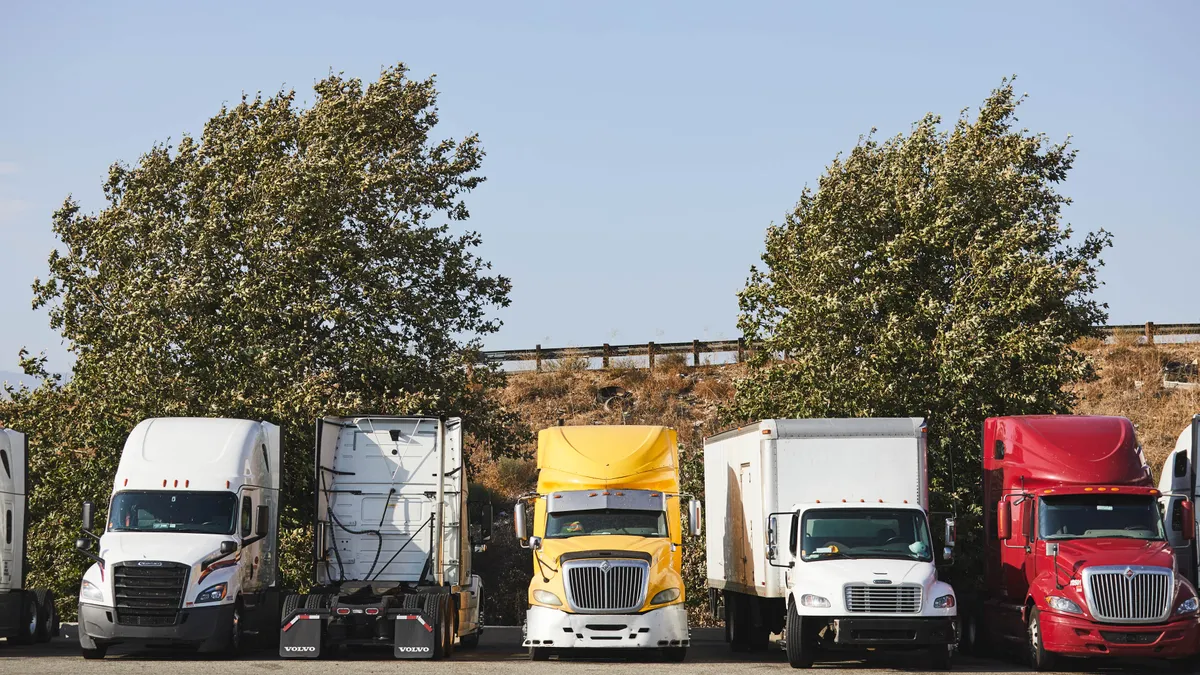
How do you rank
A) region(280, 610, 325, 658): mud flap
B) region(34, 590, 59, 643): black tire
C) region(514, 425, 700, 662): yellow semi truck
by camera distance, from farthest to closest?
region(34, 590, 59, 643): black tire
region(280, 610, 325, 658): mud flap
region(514, 425, 700, 662): yellow semi truck

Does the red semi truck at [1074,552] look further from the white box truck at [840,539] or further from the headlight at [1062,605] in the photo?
the white box truck at [840,539]

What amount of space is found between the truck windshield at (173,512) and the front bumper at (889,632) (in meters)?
10.0

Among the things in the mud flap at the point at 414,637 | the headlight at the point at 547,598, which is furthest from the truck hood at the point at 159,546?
the headlight at the point at 547,598

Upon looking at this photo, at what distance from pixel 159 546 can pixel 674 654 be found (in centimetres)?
829

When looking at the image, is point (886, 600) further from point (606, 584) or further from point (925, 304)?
point (925, 304)

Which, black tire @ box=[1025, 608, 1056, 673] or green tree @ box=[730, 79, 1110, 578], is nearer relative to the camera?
black tire @ box=[1025, 608, 1056, 673]

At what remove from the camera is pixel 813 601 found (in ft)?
67.9

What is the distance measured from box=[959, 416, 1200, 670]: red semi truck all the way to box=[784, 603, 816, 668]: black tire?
347 cm

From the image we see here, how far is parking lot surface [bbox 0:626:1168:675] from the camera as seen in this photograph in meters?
20.1

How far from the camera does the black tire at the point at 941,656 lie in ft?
68.1

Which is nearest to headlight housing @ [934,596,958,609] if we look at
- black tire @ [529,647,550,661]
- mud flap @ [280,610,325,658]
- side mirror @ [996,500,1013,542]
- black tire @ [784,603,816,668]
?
black tire @ [784,603,816,668]

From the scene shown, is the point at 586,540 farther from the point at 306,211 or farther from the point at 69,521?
the point at 69,521

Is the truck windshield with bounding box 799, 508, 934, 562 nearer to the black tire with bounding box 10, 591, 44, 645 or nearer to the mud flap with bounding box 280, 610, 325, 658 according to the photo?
the mud flap with bounding box 280, 610, 325, 658

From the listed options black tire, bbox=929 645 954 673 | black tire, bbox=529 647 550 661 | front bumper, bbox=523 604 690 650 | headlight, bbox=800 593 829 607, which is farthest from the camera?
black tire, bbox=529 647 550 661
